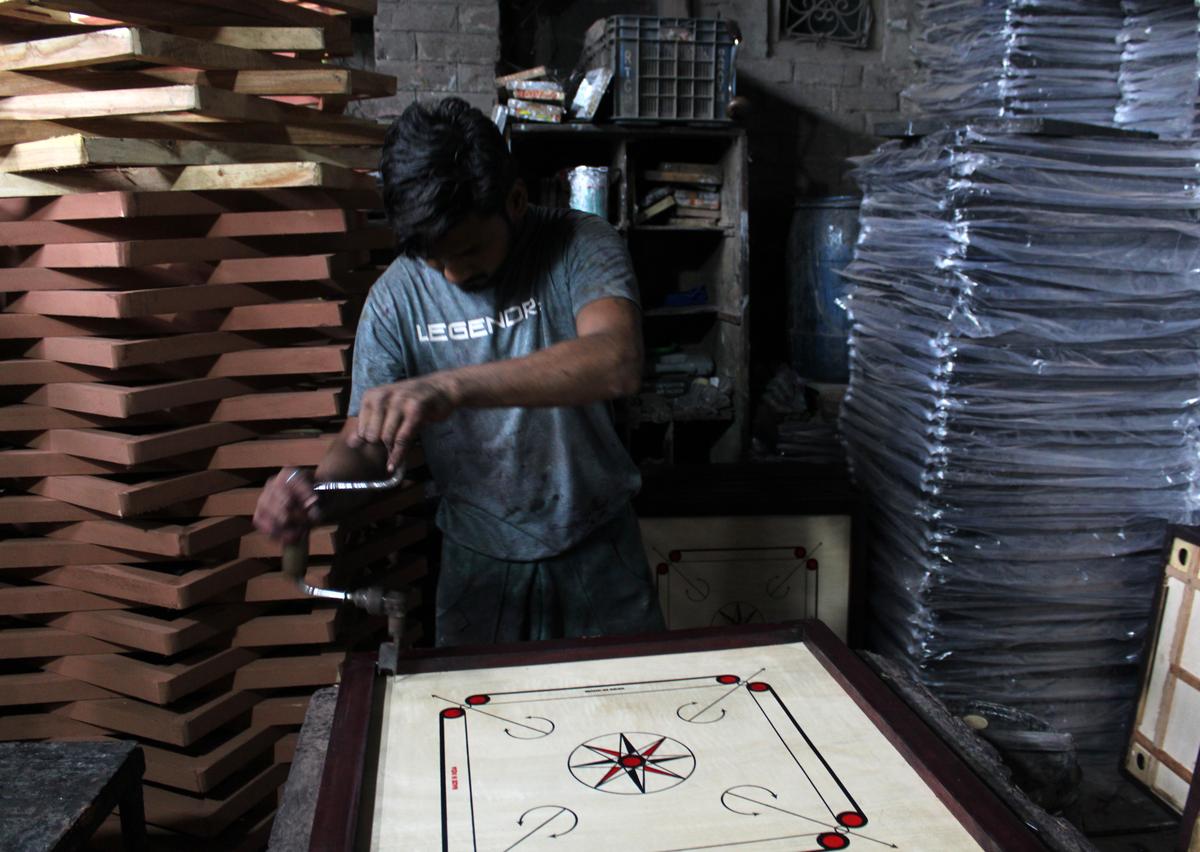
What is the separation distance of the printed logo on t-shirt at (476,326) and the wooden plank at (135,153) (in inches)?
30.5

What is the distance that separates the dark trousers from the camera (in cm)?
221

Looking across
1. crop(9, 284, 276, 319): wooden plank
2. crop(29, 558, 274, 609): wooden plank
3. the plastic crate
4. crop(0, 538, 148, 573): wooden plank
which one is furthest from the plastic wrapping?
crop(0, 538, 148, 573): wooden plank

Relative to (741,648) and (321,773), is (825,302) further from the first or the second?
(321,773)

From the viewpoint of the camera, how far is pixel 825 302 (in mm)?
4656

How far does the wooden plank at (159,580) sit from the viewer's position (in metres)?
2.32

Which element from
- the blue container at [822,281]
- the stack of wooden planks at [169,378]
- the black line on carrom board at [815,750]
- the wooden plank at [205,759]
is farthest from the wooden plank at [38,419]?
the blue container at [822,281]

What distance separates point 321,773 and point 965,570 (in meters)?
2.33

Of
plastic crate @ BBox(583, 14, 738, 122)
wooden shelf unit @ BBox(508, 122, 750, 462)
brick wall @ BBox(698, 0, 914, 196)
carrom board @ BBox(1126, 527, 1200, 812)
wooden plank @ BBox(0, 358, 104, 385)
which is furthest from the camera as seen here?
brick wall @ BBox(698, 0, 914, 196)

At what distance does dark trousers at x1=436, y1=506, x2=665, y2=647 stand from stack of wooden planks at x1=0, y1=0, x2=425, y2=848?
0.43 meters

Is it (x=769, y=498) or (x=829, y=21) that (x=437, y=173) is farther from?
(x=829, y=21)

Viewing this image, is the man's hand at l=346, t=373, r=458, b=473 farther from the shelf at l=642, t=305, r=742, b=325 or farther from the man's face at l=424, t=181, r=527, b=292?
the shelf at l=642, t=305, r=742, b=325

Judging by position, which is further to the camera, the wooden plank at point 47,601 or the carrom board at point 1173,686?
the carrom board at point 1173,686

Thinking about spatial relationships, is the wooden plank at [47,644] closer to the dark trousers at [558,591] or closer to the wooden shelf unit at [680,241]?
the dark trousers at [558,591]

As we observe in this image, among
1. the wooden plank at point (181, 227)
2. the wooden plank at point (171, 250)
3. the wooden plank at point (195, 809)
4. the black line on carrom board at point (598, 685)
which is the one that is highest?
the wooden plank at point (181, 227)
